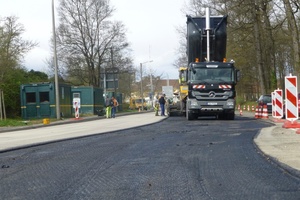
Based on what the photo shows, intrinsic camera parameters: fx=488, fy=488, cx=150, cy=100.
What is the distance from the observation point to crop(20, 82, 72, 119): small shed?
38.8m

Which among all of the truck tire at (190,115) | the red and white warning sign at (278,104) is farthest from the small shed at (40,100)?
the red and white warning sign at (278,104)

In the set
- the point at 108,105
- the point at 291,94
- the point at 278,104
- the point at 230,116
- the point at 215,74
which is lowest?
the point at 230,116

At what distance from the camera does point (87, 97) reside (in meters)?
45.5

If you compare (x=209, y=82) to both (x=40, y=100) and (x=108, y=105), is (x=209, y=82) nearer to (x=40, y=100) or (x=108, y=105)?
(x=108, y=105)

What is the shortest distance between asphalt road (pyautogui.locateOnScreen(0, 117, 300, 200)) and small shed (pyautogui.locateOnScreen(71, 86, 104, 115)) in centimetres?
3310

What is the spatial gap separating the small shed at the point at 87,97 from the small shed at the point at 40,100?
4.56m

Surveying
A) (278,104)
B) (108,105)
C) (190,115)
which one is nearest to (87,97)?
(108,105)

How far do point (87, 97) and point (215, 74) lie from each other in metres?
23.6

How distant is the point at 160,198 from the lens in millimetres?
5949

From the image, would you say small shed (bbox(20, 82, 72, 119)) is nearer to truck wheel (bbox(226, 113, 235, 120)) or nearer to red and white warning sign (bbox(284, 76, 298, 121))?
truck wheel (bbox(226, 113, 235, 120))

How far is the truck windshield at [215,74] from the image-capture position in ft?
77.7

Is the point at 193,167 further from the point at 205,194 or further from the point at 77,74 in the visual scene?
the point at 77,74

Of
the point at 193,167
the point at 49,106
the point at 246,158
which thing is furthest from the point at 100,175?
the point at 49,106

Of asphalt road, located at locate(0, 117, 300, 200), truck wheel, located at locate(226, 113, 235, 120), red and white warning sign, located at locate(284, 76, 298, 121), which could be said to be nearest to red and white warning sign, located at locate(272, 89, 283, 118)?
truck wheel, located at locate(226, 113, 235, 120)
